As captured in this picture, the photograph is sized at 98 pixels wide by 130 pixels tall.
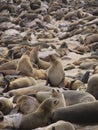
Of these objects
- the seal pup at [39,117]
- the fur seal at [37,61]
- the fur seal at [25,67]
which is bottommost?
the fur seal at [37,61]

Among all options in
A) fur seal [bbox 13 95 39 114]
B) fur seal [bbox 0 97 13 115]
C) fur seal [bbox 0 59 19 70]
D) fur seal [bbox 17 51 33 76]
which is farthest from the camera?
fur seal [bbox 0 59 19 70]

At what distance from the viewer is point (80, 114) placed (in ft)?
18.9

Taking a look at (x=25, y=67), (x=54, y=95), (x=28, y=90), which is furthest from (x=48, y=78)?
(x=54, y=95)

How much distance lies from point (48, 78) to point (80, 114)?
3.08 meters

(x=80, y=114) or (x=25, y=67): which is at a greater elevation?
(x=80, y=114)

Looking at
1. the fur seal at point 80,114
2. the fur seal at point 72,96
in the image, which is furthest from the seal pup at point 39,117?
the fur seal at point 72,96

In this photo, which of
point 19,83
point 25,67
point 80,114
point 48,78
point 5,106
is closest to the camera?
point 80,114

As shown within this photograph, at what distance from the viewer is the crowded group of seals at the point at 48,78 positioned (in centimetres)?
578

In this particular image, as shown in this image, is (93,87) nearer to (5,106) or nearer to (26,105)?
(26,105)

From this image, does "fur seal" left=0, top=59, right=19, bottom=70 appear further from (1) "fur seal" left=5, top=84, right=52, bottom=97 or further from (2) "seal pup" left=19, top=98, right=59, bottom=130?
(2) "seal pup" left=19, top=98, right=59, bottom=130

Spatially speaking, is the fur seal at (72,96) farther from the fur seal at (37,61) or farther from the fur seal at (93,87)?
the fur seal at (37,61)

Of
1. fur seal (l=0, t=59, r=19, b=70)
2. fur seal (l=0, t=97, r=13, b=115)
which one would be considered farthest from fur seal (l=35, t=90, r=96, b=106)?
fur seal (l=0, t=59, r=19, b=70)

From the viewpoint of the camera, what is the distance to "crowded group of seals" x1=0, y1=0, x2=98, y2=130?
5777 mm

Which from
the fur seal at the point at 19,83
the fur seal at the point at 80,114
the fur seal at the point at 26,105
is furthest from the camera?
the fur seal at the point at 19,83
